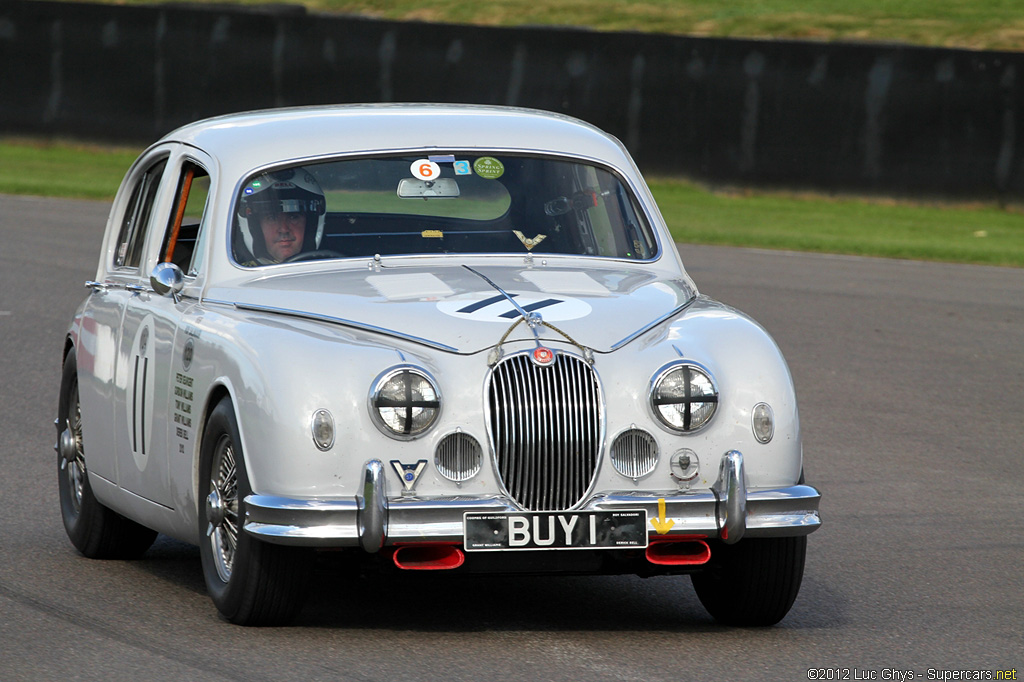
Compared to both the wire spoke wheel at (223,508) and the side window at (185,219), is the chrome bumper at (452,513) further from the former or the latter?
the side window at (185,219)

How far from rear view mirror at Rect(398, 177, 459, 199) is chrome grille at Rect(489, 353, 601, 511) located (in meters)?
1.31

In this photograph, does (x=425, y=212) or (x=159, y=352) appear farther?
(x=425, y=212)

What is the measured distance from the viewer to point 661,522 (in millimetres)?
5434

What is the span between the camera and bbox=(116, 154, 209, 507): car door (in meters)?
6.22

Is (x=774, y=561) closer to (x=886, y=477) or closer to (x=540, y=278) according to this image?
(x=540, y=278)

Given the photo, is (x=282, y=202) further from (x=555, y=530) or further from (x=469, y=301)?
(x=555, y=530)

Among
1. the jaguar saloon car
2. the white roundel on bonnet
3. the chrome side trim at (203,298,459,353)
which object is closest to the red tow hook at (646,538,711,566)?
the jaguar saloon car

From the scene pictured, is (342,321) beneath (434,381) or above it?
above

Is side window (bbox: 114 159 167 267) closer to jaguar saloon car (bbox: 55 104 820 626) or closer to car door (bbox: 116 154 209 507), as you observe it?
car door (bbox: 116 154 209 507)

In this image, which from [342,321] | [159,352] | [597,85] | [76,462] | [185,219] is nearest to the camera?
[342,321]

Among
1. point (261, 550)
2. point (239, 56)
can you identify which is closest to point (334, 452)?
point (261, 550)

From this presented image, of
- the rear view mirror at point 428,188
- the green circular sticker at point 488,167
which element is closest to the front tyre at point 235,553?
the rear view mirror at point 428,188

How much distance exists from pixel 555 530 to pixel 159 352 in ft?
5.87

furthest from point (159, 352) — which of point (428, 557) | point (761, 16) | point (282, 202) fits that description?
point (761, 16)
